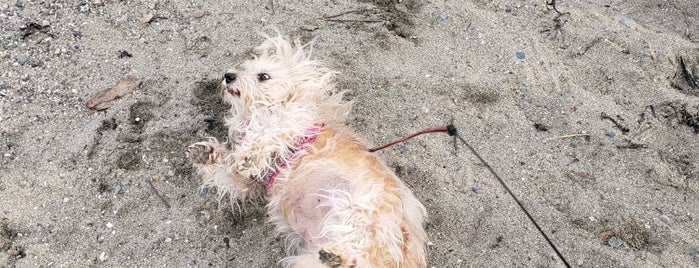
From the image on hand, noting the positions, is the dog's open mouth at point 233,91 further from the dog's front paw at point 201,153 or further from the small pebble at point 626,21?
the small pebble at point 626,21

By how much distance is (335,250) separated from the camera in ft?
9.11

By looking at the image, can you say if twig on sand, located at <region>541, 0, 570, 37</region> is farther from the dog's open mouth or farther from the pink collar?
the dog's open mouth

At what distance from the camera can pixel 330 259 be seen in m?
2.76

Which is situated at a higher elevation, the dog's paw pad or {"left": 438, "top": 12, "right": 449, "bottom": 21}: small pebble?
the dog's paw pad

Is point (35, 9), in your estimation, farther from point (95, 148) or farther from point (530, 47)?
point (530, 47)

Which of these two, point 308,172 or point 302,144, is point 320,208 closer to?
point 308,172

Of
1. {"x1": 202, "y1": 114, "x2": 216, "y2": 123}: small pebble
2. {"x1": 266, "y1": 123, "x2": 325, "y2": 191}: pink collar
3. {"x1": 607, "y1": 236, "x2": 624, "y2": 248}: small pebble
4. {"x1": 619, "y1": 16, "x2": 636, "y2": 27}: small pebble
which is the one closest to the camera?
{"x1": 266, "y1": 123, "x2": 325, "y2": 191}: pink collar

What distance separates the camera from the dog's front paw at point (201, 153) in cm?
361

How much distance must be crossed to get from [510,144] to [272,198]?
1.88 metres

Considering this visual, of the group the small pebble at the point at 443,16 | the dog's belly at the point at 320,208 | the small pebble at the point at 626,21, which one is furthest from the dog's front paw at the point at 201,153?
the small pebble at the point at 626,21

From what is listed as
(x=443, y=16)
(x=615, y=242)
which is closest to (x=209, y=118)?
(x=443, y=16)

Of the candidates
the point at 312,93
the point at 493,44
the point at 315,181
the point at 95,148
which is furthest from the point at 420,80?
the point at 95,148

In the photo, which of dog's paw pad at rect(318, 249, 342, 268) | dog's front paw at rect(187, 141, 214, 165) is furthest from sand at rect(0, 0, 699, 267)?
dog's paw pad at rect(318, 249, 342, 268)

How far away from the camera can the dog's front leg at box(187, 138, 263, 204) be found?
3607 millimetres
